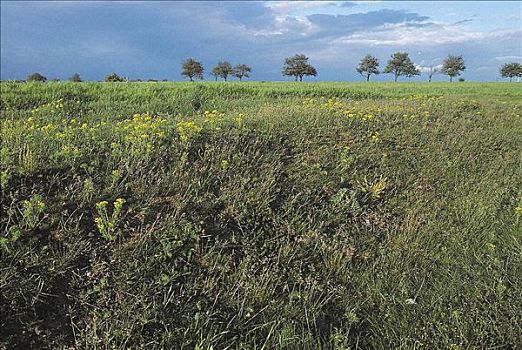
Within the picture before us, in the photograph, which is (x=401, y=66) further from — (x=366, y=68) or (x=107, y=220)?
(x=107, y=220)

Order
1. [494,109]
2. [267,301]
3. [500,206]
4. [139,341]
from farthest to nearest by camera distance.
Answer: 1. [494,109]
2. [500,206]
3. [267,301]
4. [139,341]

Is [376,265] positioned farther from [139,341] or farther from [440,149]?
[440,149]

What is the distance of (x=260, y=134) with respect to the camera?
7.53m

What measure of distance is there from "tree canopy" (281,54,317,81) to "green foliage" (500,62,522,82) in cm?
3461

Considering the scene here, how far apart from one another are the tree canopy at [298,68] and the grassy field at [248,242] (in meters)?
75.6

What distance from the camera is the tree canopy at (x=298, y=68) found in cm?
8100

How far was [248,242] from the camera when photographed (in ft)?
16.0

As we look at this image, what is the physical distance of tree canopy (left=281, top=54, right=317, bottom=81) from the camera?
81000 mm

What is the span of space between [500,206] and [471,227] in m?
1.09

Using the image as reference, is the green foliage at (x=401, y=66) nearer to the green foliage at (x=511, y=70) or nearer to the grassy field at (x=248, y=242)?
the green foliage at (x=511, y=70)

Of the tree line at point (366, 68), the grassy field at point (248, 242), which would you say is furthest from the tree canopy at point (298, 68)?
the grassy field at point (248, 242)

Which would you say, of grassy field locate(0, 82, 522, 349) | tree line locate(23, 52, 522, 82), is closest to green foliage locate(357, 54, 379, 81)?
tree line locate(23, 52, 522, 82)

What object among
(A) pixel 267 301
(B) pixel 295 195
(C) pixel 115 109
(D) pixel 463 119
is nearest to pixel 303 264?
(A) pixel 267 301

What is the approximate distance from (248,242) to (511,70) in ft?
287
